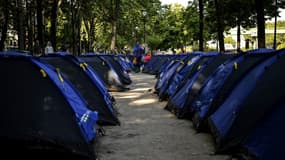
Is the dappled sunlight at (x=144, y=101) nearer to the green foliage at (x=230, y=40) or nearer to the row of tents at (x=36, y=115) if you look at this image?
the row of tents at (x=36, y=115)

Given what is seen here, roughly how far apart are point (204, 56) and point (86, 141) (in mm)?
5781

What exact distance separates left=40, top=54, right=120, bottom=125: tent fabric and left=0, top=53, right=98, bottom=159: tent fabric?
9.23 feet

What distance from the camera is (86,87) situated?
34.9 feet

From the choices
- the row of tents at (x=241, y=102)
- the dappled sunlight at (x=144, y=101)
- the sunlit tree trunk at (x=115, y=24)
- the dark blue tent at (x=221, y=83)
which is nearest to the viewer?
the row of tents at (x=241, y=102)

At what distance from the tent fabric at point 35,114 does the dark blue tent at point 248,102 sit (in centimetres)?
212

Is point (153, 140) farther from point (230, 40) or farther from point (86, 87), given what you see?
point (230, 40)

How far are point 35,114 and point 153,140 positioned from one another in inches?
105

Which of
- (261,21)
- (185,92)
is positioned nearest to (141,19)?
(261,21)

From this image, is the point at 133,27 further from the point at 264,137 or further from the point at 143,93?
the point at 264,137

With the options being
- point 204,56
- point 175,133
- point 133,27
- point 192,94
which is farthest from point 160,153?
point 133,27

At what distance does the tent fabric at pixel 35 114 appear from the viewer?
22.3ft

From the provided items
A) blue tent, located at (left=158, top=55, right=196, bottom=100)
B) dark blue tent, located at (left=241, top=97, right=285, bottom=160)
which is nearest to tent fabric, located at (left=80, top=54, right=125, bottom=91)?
blue tent, located at (left=158, top=55, right=196, bottom=100)

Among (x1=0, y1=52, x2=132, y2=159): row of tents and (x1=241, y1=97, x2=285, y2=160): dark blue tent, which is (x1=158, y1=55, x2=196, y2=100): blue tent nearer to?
(x1=0, y1=52, x2=132, y2=159): row of tents

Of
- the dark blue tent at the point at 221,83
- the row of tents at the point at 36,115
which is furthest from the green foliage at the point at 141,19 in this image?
the row of tents at the point at 36,115
